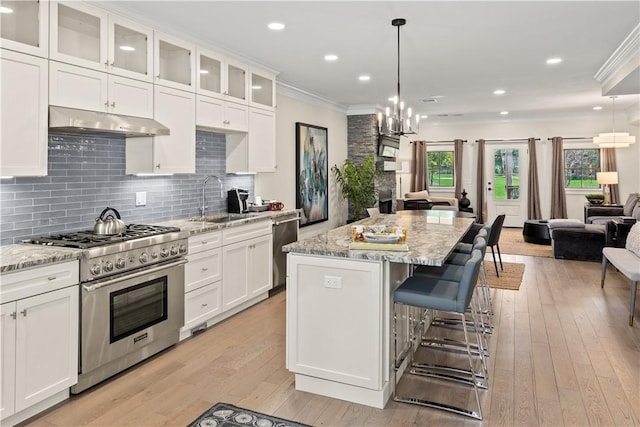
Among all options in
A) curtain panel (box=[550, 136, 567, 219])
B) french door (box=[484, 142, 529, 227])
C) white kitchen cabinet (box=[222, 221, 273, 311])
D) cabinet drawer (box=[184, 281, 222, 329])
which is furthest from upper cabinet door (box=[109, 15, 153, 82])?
curtain panel (box=[550, 136, 567, 219])

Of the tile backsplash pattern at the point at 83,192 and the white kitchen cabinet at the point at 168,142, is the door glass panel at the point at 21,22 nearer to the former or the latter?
the tile backsplash pattern at the point at 83,192

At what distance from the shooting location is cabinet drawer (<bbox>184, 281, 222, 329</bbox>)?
382 centimetres

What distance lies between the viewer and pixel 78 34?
317 centimetres

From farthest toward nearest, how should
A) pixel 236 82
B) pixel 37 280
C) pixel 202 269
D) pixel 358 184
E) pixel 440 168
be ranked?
pixel 440 168 → pixel 358 184 → pixel 236 82 → pixel 202 269 → pixel 37 280

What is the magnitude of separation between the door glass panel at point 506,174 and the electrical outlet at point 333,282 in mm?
9930

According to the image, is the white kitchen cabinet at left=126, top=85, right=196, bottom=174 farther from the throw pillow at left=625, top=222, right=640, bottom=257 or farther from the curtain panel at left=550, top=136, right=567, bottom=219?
the curtain panel at left=550, top=136, right=567, bottom=219

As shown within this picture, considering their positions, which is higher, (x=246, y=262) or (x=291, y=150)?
(x=291, y=150)

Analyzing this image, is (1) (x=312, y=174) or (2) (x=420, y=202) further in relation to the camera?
(2) (x=420, y=202)

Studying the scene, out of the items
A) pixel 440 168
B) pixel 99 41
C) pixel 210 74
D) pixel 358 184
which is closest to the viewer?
pixel 99 41

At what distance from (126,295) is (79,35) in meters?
1.86

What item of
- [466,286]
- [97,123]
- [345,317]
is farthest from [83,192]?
[466,286]

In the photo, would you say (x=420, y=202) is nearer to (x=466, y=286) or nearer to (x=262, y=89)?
(x=262, y=89)

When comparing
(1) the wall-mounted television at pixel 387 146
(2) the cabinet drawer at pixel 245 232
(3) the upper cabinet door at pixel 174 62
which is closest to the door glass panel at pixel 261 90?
(3) the upper cabinet door at pixel 174 62

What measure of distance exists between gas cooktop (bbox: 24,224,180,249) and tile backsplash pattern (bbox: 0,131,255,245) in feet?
0.39
